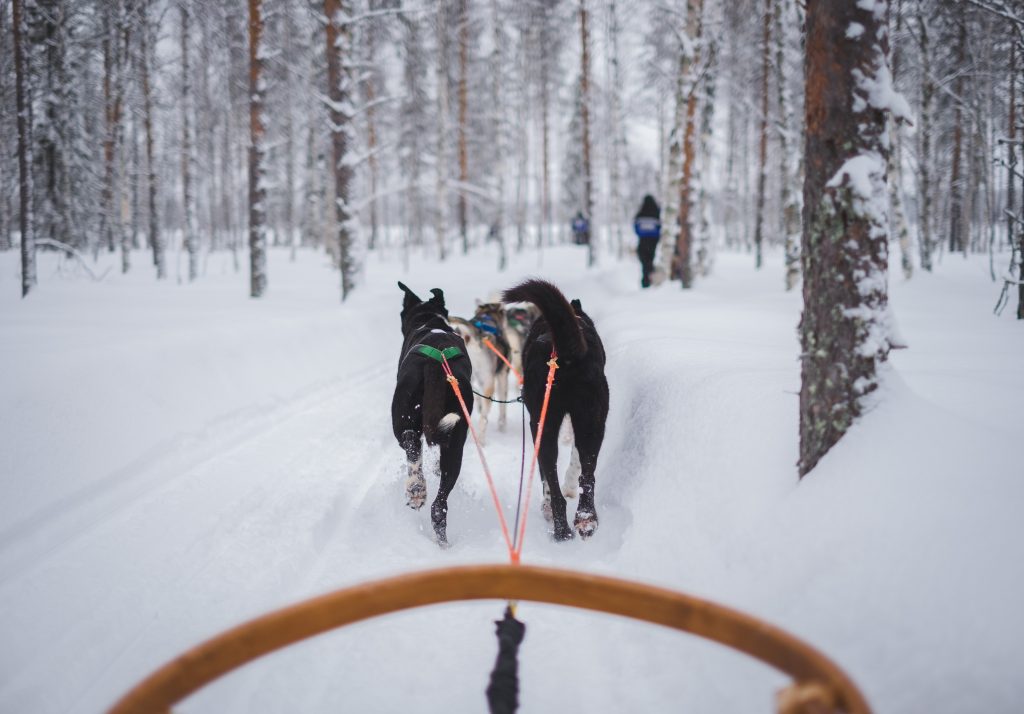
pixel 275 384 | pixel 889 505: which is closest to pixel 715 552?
pixel 889 505

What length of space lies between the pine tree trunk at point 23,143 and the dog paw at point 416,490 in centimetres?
948

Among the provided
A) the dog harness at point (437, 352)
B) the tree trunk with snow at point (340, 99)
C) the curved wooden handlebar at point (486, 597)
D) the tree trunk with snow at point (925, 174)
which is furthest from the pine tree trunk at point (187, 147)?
the tree trunk with snow at point (925, 174)

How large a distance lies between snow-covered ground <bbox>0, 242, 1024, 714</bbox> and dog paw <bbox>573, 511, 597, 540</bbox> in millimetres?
76

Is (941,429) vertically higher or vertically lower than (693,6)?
lower

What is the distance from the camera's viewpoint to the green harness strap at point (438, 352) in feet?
11.7

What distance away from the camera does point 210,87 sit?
791 inches

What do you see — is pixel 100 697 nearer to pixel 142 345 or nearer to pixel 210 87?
pixel 142 345

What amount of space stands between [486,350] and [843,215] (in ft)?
12.5

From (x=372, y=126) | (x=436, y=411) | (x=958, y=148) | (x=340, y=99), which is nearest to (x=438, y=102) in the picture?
(x=372, y=126)

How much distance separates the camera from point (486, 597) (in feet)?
4.96

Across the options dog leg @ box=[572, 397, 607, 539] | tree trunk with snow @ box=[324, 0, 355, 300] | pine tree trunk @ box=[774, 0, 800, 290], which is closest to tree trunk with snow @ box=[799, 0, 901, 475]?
dog leg @ box=[572, 397, 607, 539]

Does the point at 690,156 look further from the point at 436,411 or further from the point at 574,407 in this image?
the point at 436,411

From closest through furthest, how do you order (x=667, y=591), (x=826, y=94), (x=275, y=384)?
(x=667, y=591) < (x=826, y=94) < (x=275, y=384)

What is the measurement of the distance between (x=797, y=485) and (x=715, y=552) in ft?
1.67
